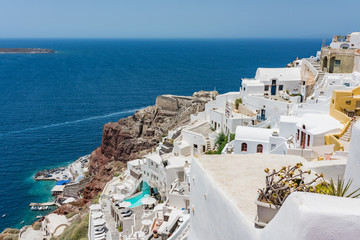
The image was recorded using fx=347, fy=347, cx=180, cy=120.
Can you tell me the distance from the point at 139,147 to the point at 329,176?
51.4 m

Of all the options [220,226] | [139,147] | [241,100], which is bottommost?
[139,147]

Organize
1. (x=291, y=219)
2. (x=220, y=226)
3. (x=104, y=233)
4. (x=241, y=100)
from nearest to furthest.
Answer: (x=291, y=219) → (x=220, y=226) → (x=104, y=233) → (x=241, y=100)

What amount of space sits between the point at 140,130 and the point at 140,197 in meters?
30.8

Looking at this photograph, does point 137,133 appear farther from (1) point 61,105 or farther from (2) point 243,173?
(2) point 243,173

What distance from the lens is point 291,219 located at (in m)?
5.21

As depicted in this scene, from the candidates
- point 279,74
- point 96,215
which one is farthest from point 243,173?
point 279,74

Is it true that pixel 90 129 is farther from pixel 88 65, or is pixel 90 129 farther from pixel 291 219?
pixel 88 65

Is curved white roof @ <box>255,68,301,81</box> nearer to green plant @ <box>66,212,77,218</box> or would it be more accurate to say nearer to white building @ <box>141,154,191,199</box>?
white building @ <box>141,154,191,199</box>

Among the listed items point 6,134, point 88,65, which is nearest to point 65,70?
point 88,65

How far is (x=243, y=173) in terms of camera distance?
9266 mm

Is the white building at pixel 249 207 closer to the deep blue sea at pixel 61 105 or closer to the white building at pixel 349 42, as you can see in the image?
the white building at pixel 349 42

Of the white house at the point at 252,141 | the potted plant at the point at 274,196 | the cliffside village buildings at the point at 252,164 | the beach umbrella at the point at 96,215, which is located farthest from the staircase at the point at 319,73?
the potted plant at the point at 274,196

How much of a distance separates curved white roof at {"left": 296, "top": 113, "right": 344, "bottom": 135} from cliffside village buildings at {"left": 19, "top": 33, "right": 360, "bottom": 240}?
0.07 meters

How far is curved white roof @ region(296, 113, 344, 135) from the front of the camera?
23.6 m
